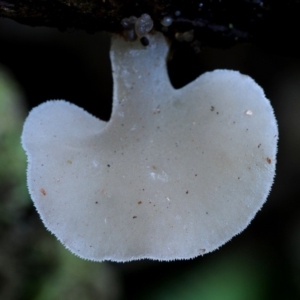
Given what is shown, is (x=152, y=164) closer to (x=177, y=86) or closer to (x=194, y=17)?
(x=194, y=17)

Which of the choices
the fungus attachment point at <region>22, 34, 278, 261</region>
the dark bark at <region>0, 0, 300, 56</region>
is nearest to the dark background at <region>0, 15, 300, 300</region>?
the dark bark at <region>0, 0, 300, 56</region>

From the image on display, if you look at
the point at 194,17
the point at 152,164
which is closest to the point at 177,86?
the point at 194,17

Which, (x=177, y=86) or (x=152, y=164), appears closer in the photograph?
(x=152, y=164)

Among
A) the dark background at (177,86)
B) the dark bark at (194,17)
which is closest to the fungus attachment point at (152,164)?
the dark bark at (194,17)

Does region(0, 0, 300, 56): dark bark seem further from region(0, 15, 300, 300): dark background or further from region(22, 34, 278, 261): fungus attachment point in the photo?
region(0, 15, 300, 300): dark background

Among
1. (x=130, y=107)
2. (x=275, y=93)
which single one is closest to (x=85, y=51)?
(x=275, y=93)

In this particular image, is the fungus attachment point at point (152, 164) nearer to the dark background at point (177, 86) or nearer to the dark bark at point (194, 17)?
the dark bark at point (194, 17)

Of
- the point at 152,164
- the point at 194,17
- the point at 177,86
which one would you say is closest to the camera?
the point at 152,164
